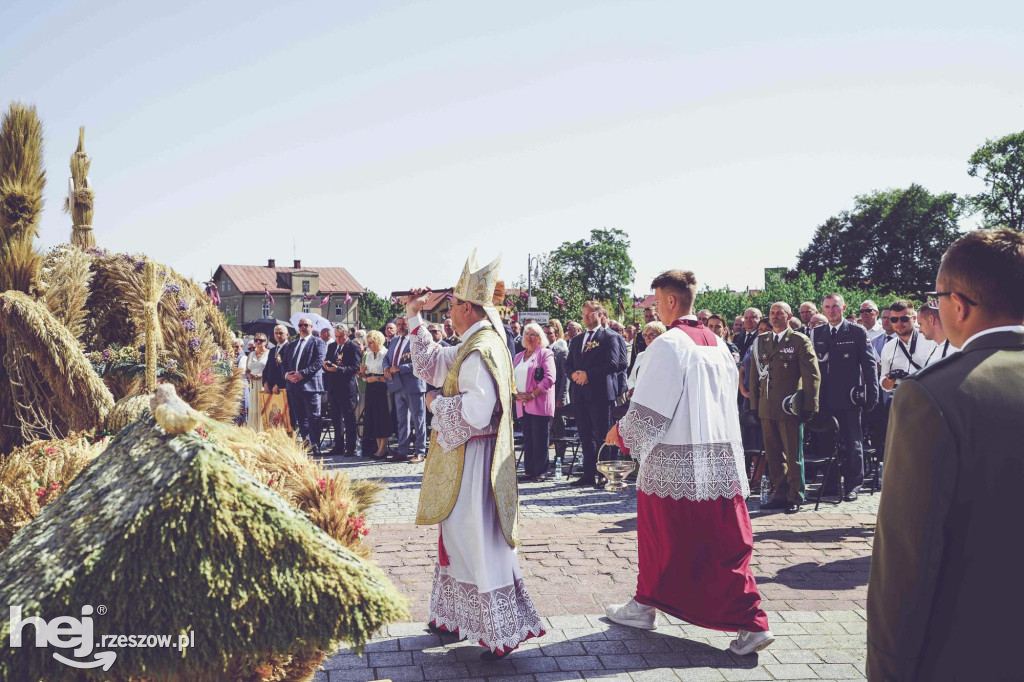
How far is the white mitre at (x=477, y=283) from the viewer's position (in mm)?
4652

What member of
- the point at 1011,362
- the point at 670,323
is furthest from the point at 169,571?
the point at 670,323

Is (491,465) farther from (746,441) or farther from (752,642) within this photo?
(746,441)

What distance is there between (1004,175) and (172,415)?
5623 cm

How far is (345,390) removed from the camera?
13.1 m

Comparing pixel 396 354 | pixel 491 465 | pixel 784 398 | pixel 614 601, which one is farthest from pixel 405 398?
pixel 491 465

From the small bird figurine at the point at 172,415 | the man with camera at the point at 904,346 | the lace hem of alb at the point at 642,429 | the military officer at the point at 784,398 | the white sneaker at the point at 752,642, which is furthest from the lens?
the man with camera at the point at 904,346

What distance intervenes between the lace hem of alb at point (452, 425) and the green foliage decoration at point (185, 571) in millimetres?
2061

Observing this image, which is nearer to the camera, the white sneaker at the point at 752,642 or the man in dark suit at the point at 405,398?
the white sneaker at the point at 752,642

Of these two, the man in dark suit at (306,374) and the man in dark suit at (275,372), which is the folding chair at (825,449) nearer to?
the man in dark suit at (306,374)

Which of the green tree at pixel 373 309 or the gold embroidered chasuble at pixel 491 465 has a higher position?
the green tree at pixel 373 309

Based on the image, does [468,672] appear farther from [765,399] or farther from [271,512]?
[765,399]

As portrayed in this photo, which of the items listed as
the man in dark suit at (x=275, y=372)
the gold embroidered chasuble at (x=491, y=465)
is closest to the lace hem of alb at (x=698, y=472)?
the gold embroidered chasuble at (x=491, y=465)

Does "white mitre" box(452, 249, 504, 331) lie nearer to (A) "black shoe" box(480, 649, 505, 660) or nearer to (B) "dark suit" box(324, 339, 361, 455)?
(A) "black shoe" box(480, 649, 505, 660)

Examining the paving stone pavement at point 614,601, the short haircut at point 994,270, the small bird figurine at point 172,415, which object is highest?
the short haircut at point 994,270
